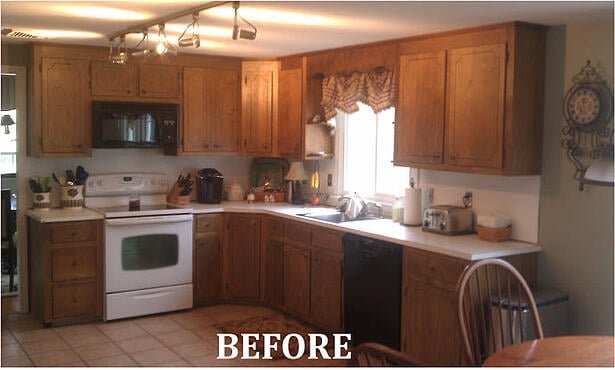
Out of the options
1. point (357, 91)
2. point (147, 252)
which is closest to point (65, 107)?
point (147, 252)

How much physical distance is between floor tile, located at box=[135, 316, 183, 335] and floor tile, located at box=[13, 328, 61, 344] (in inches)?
24.3

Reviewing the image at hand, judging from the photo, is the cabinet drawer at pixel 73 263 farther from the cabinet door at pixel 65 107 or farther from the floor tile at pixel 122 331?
the cabinet door at pixel 65 107

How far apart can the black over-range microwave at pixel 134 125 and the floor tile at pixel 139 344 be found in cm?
158

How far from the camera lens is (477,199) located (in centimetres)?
427

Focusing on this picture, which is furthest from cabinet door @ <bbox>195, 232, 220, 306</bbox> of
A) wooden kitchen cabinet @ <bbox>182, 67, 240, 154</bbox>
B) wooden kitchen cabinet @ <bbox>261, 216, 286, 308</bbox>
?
wooden kitchen cabinet @ <bbox>182, 67, 240, 154</bbox>

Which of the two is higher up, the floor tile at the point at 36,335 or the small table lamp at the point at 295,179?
the small table lamp at the point at 295,179

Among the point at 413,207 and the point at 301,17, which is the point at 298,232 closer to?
the point at 413,207

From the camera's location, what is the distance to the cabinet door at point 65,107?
5062mm

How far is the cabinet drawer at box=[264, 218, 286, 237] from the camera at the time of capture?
208 inches

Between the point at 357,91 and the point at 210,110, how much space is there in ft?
4.66

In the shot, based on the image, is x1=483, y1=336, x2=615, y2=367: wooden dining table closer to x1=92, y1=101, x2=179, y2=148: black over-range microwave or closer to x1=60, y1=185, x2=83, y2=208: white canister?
x1=92, y1=101, x2=179, y2=148: black over-range microwave

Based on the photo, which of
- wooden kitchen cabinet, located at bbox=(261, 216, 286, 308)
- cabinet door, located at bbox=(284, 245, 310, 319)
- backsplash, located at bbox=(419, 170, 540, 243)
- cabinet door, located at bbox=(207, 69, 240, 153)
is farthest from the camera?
cabinet door, located at bbox=(207, 69, 240, 153)

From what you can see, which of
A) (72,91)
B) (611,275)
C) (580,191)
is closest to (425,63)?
(580,191)

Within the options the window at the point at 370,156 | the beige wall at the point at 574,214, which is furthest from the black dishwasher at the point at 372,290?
the beige wall at the point at 574,214
